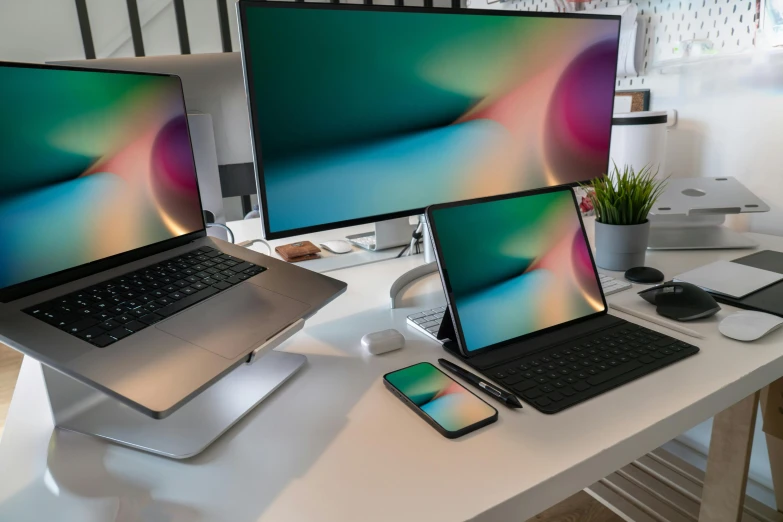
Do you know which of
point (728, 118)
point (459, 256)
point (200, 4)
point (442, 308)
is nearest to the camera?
point (459, 256)

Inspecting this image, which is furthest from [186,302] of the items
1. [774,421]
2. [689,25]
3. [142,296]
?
[689,25]

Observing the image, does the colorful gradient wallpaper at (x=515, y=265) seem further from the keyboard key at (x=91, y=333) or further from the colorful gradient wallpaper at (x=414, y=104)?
the keyboard key at (x=91, y=333)

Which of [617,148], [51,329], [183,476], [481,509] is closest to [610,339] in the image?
[481,509]

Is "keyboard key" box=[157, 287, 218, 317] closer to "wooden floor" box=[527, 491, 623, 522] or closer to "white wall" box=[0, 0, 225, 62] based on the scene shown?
"wooden floor" box=[527, 491, 623, 522]

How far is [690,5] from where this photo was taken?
1254 mm

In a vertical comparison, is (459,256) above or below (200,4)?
below

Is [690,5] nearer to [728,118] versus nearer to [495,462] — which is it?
[728,118]

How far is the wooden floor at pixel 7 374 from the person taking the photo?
6.03 ft

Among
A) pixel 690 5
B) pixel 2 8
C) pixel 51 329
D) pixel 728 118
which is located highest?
pixel 2 8

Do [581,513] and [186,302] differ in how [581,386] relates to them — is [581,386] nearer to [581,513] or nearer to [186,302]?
[186,302]

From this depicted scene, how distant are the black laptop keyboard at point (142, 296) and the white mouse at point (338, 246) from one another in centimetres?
41

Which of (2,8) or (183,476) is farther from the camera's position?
(2,8)

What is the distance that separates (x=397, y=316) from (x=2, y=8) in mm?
2987

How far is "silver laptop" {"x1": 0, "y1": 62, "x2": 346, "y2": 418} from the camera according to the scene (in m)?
0.50
